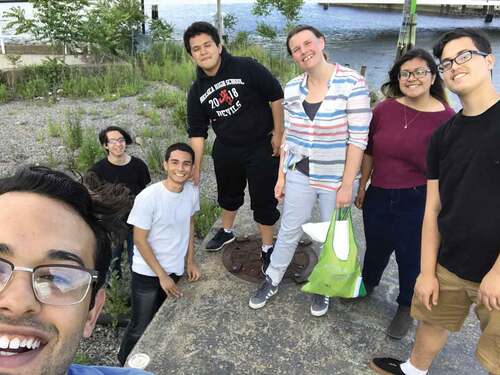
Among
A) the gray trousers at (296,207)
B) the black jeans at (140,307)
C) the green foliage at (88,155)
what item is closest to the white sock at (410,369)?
the gray trousers at (296,207)

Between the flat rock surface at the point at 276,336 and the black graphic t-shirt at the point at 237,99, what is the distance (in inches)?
42.2

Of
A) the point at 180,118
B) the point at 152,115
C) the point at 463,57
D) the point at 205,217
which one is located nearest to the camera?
the point at 463,57

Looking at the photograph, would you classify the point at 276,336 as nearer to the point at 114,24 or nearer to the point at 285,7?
the point at 114,24

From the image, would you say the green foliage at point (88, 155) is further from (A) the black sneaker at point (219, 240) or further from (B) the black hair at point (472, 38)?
(B) the black hair at point (472, 38)

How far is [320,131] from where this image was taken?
7.80 ft

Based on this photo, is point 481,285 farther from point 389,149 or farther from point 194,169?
point 194,169

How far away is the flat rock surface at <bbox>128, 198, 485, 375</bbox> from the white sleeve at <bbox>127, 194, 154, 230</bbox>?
2.04 ft

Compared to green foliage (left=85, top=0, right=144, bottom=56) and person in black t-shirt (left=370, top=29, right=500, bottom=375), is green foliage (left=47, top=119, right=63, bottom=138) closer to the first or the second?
green foliage (left=85, top=0, right=144, bottom=56)

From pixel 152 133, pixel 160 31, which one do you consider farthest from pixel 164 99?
pixel 160 31

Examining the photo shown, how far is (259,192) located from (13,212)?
2.05 m

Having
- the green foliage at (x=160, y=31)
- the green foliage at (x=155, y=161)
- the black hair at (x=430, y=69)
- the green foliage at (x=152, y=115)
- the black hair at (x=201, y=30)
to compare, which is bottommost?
the green foliage at (x=155, y=161)

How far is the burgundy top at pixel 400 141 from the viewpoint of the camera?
219 cm

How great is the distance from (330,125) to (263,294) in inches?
46.5

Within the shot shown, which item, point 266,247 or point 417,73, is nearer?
point 417,73
